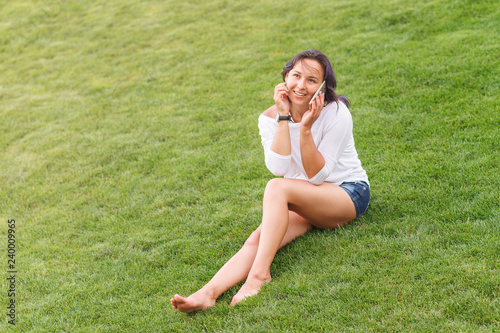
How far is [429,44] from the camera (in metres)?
7.87

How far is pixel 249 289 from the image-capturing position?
12.2ft

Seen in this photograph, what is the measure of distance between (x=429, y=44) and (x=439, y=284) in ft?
18.1

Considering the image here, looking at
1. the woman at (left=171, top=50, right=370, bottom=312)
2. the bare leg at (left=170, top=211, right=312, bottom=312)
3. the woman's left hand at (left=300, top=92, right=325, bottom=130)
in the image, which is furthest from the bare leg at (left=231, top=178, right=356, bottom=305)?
the woman's left hand at (left=300, top=92, right=325, bottom=130)

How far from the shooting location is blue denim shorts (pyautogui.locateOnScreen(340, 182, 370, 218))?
4.18 metres

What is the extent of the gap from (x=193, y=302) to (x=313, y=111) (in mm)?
1750

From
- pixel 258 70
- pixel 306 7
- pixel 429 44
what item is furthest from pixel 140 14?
pixel 429 44

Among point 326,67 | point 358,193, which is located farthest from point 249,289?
point 326,67

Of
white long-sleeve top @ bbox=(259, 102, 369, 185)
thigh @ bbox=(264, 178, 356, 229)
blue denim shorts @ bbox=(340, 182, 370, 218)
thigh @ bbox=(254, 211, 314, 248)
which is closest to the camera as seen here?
thigh @ bbox=(264, 178, 356, 229)

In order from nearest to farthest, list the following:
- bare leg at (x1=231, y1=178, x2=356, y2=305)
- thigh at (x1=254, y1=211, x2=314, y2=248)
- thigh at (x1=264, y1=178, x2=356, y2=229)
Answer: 1. bare leg at (x1=231, y1=178, x2=356, y2=305)
2. thigh at (x1=264, y1=178, x2=356, y2=229)
3. thigh at (x1=254, y1=211, x2=314, y2=248)

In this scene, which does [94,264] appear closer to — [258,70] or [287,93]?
[287,93]

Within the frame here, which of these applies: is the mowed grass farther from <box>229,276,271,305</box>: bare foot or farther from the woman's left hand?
the woman's left hand

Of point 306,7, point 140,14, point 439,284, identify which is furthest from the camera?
point 140,14

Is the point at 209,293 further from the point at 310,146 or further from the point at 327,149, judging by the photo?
the point at 327,149

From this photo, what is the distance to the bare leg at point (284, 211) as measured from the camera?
3764 millimetres
